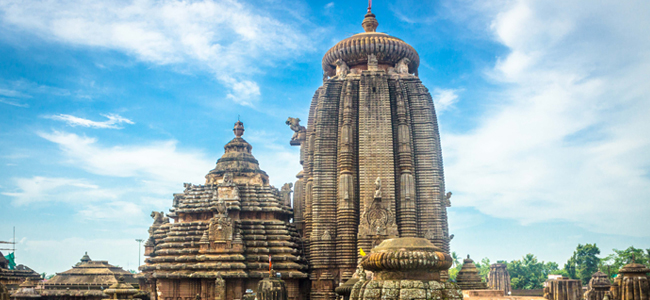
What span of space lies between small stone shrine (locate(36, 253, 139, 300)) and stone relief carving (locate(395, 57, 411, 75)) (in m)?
25.4

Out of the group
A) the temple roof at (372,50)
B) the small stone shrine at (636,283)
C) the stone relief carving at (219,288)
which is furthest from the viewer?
the temple roof at (372,50)

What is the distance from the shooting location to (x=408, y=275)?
823 centimetres

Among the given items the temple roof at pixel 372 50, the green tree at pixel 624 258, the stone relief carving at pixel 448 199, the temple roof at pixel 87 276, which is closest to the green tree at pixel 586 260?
the green tree at pixel 624 258

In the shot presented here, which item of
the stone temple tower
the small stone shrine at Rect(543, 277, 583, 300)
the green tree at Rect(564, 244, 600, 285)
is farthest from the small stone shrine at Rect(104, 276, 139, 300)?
the green tree at Rect(564, 244, 600, 285)

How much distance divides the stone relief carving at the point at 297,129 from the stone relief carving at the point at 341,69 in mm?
4622

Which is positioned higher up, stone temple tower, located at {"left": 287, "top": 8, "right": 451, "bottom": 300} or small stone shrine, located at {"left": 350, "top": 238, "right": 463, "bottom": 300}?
stone temple tower, located at {"left": 287, "top": 8, "right": 451, "bottom": 300}

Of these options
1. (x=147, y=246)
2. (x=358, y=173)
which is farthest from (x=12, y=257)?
(x=358, y=173)

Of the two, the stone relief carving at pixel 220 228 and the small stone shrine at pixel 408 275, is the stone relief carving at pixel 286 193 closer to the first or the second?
the stone relief carving at pixel 220 228

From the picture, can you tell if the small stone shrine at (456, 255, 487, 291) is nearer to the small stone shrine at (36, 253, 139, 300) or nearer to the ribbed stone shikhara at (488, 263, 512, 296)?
the ribbed stone shikhara at (488, 263, 512, 296)

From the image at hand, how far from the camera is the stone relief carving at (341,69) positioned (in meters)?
38.8

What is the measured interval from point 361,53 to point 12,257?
4358 centimetres

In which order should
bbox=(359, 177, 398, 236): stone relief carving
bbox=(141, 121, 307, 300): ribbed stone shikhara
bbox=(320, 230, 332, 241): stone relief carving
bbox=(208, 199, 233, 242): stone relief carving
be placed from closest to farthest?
bbox=(359, 177, 398, 236): stone relief carving → bbox=(141, 121, 307, 300): ribbed stone shikhara → bbox=(208, 199, 233, 242): stone relief carving → bbox=(320, 230, 332, 241): stone relief carving

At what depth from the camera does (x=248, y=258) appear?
113 feet

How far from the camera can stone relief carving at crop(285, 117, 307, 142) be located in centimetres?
4034
